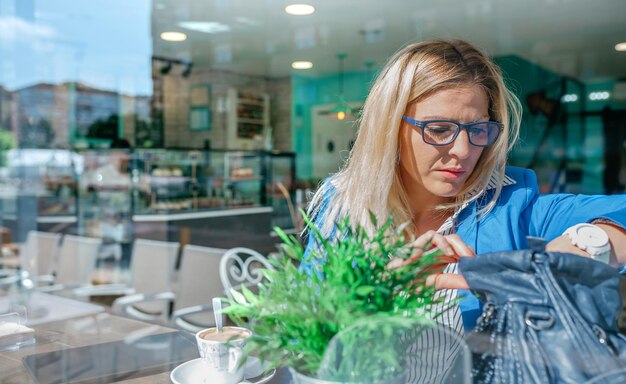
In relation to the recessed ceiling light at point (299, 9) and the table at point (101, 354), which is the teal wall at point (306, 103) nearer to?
the recessed ceiling light at point (299, 9)

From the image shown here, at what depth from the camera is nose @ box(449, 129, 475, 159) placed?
3.22 feet

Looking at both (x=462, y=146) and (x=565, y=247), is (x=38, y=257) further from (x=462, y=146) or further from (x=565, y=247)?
(x=565, y=247)

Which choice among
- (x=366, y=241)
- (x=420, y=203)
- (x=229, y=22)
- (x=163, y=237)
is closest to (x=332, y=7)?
(x=229, y=22)

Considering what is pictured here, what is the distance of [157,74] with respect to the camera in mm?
7953

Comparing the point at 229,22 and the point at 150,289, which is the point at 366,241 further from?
the point at 229,22

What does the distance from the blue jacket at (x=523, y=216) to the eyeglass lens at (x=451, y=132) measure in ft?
0.65

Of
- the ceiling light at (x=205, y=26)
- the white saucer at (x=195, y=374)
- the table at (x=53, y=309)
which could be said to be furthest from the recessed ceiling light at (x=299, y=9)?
the white saucer at (x=195, y=374)

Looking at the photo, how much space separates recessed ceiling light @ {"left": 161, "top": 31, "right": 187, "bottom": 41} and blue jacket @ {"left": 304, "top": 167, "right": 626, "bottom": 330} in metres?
6.55

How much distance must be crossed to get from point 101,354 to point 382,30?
6290mm

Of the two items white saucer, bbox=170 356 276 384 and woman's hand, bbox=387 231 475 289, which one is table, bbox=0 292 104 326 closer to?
white saucer, bbox=170 356 276 384

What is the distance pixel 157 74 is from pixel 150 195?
310cm

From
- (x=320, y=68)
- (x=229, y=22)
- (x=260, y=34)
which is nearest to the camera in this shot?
(x=229, y=22)

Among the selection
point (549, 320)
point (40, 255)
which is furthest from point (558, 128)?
point (549, 320)

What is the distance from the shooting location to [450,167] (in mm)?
1024
